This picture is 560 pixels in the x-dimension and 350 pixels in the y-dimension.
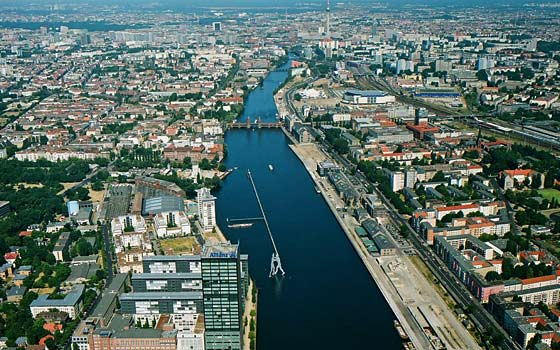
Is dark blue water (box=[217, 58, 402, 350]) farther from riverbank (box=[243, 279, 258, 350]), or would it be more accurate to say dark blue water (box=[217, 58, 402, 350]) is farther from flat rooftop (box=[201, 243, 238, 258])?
flat rooftop (box=[201, 243, 238, 258])

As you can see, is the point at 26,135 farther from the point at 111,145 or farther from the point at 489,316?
the point at 489,316

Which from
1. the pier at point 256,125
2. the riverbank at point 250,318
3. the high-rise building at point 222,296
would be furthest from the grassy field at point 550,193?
the pier at point 256,125

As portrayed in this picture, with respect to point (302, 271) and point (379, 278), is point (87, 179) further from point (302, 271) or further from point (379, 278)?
point (379, 278)

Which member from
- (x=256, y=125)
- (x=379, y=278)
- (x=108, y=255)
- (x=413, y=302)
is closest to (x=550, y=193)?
(x=379, y=278)

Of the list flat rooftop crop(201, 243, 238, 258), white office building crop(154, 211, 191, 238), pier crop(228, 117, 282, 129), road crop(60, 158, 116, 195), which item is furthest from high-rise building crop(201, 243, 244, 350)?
pier crop(228, 117, 282, 129)

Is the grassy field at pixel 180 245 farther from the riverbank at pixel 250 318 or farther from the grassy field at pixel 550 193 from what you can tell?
the grassy field at pixel 550 193

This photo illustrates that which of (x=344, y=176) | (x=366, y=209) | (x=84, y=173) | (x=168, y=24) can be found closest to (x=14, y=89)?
(x=84, y=173)
